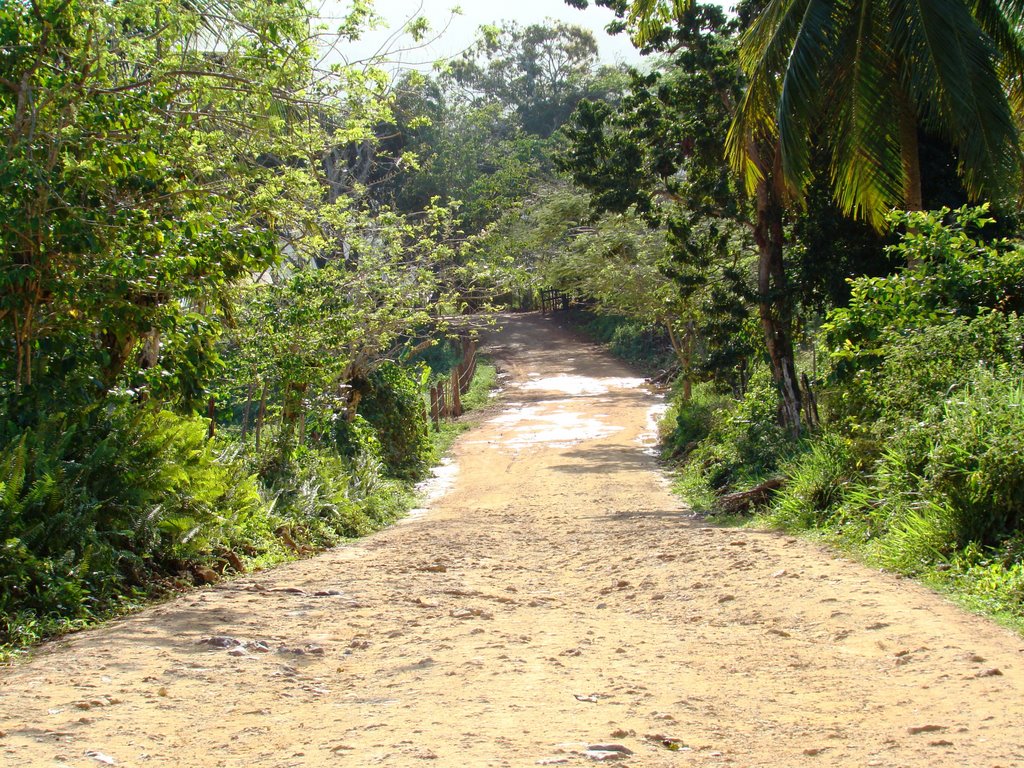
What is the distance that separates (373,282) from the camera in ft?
59.8

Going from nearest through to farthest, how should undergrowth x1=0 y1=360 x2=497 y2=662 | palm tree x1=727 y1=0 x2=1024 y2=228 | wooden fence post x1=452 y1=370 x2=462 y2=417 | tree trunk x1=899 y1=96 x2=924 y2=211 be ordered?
undergrowth x1=0 y1=360 x2=497 y2=662 → palm tree x1=727 y1=0 x2=1024 y2=228 → tree trunk x1=899 y1=96 x2=924 y2=211 → wooden fence post x1=452 y1=370 x2=462 y2=417

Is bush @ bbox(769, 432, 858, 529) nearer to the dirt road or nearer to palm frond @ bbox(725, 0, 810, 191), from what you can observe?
the dirt road

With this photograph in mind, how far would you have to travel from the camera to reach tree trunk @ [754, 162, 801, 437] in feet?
52.0

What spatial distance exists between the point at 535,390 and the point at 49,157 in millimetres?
30251

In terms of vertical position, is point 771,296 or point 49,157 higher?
point 49,157

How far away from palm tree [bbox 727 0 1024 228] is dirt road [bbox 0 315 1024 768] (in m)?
4.96

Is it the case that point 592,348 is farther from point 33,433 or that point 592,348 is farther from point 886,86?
point 33,433

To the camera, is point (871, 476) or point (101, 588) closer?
point (101, 588)

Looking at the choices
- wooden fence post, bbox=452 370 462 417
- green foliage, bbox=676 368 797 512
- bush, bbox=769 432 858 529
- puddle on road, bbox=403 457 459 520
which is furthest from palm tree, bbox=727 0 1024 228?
wooden fence post, bbox=452 370 462 417

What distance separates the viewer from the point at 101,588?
292 inches

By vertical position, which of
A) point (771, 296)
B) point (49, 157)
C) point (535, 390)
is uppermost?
point (49, 157)

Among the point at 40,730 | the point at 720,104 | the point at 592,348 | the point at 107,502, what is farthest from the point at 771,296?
the point at 592,348

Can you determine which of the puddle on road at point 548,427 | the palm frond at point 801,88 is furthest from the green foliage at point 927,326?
the puddle on road at point 548,427

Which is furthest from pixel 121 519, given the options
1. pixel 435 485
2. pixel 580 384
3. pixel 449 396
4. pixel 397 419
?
pixel 580 384
